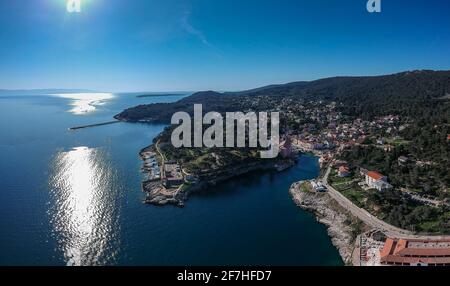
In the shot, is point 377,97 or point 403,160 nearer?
point 403,160

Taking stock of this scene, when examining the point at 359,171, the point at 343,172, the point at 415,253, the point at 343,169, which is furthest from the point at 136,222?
the point at 359,171

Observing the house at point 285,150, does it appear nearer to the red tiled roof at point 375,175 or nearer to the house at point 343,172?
the house at point 343,172

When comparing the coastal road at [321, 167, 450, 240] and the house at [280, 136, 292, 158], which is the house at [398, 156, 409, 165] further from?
the house at [280, 136, 292, 158]

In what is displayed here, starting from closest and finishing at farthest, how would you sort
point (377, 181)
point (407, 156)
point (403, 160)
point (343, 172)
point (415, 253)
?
point (415, 253) → point (377, 181) → point (343, 172) → point (403, 160) → point (407, 156)

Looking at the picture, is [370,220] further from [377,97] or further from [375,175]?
[377,97]

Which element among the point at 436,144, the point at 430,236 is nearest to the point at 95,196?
the point at 430,236

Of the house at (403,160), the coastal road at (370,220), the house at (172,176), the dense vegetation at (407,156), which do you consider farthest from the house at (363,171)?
the house at (172,176)

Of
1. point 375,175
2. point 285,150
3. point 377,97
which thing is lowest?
point 375,175

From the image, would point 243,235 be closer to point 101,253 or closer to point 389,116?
point 101,253
